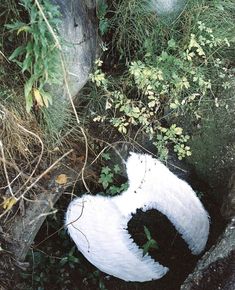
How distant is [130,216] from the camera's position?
3137mm

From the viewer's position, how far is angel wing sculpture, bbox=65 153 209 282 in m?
3.07

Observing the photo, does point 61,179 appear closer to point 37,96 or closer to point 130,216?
point 130,216

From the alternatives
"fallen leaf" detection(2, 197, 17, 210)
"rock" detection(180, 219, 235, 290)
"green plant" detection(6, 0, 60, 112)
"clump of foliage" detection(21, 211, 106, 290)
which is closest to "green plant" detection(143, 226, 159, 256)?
"clump of foliage" detection(21, 211, 106, 290)

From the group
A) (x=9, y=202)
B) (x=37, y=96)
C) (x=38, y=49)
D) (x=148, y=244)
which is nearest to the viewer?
(x=38, y=49)

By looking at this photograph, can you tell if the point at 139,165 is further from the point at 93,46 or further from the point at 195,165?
the point at 93,46

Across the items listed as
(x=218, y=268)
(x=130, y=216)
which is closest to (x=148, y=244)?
(x=130, y=216)

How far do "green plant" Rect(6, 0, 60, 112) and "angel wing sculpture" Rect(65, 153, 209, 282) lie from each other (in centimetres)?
92

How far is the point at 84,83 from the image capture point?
281 cm

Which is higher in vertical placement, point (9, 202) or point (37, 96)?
point (37, 96)

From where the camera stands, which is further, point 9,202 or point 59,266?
point 59,266

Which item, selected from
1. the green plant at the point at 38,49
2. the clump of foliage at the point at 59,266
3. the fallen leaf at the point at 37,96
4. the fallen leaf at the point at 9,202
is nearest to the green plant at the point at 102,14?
the green plant at the point at 38,49

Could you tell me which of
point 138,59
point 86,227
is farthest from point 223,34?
point 86,227

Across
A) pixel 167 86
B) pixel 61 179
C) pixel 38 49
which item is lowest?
pixel 61 179

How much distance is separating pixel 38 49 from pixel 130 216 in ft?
4.47
